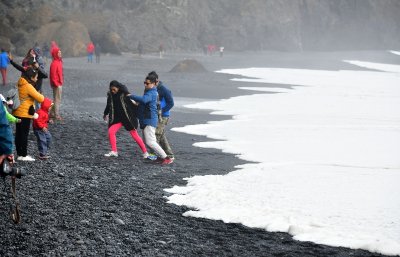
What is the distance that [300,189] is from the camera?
11391 mm

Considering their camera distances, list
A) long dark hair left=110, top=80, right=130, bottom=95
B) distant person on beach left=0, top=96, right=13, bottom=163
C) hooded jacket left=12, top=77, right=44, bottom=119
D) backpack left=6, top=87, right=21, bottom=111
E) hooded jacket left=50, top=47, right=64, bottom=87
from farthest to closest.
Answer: hooded jacket left=50, top=47, right=64, bottom=87 < long dark hair left=110, top=80, right=130, bottom=95 < hooded jacket left=12, top=77, right=44, bottom=119 < backpack left=6, top=87, right=21, bottom=111 < distant person on beach left=0, top=96, right=13, bottom=163

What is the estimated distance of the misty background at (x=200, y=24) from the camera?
2306 inches

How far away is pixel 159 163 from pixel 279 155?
10.9ft

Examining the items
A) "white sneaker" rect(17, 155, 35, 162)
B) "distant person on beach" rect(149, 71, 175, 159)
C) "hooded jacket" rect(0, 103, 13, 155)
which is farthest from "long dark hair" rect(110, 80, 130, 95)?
"hooded jacket" rect(0, 103, 13, 155)

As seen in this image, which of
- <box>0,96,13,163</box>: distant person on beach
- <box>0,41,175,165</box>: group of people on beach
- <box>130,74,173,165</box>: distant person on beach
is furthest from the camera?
<box>130,74,173,165</box>: distant person on beach

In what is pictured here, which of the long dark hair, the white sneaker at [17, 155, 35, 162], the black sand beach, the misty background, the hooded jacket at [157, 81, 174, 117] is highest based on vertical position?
the misty background

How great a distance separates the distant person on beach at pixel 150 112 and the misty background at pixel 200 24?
4003cm

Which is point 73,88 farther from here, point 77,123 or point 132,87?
point 77,123

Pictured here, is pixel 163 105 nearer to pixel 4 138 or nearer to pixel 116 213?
pixel 116 213

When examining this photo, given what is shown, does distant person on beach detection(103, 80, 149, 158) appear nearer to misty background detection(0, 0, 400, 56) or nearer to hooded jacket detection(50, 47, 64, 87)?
hooded jacket detection(50, 47, 64, 87)

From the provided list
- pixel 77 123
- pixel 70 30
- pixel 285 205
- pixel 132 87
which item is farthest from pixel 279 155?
pixel 70 30

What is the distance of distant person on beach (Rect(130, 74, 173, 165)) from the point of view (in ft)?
40.5

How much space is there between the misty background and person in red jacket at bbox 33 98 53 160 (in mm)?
39879

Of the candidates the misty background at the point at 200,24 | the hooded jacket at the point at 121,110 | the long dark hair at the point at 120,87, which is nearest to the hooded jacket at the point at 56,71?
the hooded jacket at the point at 121,110
